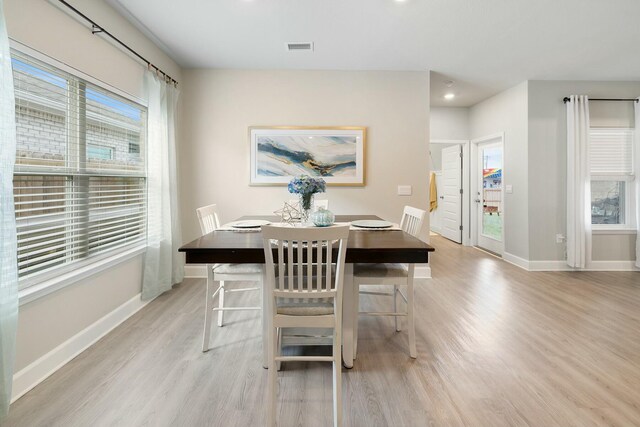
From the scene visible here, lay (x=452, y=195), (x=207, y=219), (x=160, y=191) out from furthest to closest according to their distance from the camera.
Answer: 1. (x=452, y=195)
2. (x=160, y=191)
3. (x=207, y=219)

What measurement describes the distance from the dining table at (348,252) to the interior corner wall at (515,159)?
3.39 m

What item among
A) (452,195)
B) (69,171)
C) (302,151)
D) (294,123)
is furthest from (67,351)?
(452,195)

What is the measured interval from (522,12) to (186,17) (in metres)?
2.85

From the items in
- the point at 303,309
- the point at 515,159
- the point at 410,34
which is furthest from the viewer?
the point at 515,159

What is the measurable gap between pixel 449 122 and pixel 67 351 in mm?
6335

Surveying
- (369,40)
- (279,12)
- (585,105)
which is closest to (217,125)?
(279,12)

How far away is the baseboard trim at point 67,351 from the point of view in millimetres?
1893

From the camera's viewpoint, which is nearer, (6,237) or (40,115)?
(6,237)

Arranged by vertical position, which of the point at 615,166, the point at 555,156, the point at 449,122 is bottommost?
the point at 615,166

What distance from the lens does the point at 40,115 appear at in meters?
2.08

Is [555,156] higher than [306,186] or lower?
higher

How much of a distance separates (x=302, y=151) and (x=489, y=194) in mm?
3693

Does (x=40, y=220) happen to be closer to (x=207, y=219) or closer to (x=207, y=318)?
(x=207, y=219)

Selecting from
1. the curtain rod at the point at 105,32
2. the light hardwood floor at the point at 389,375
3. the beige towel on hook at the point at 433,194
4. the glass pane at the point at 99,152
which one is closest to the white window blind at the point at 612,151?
the light hardwood floor at the point at 389,375
